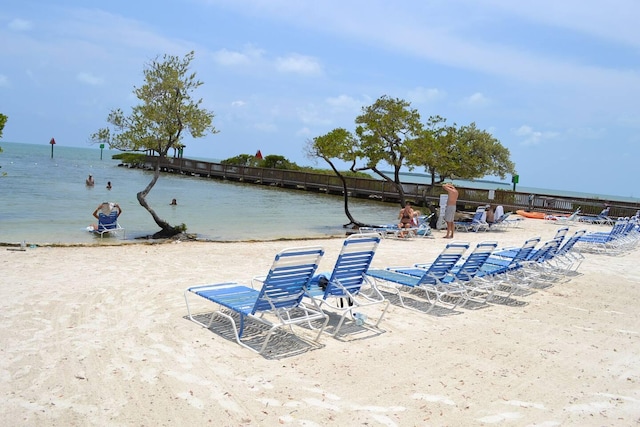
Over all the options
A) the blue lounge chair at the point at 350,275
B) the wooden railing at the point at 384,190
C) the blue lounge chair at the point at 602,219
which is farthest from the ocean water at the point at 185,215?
Answer: the blue lounge chair at the point at 350,275

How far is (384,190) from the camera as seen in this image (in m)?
38.1

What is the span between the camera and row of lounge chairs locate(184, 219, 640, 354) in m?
5.27

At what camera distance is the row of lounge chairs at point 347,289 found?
5273 mm

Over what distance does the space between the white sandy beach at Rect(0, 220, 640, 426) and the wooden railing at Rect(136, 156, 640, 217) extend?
10645 millimetres

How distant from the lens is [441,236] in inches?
677

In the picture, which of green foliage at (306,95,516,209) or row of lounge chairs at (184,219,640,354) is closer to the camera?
row of lounge chairs at (184,219,640,354)

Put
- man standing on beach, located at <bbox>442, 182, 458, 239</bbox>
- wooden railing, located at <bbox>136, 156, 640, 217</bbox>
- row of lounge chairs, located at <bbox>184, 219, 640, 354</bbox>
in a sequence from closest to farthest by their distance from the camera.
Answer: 1. row of lounge chairs, located at <bbox>184, 219, 640, 354</bbox>
2. man standing on beach, located at <bbox>442, 182, 458, 239</bbox>
3. wooden railing, located at <bbox>136, 156, 640, 217</bbox>

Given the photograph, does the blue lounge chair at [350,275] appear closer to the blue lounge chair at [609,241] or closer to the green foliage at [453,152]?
the blue lounge chair at [609,241]

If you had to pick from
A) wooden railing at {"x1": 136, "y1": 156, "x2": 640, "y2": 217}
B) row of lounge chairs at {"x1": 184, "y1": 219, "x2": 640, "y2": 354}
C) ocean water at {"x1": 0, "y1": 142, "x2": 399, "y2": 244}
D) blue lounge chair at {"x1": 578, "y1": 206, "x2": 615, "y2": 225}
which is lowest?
ocean water at {"x1": 0, "y1": 142, "x2": 399, "y2": 244}

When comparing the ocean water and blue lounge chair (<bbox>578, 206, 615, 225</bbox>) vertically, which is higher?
blue lounge chair (<bbox>578, 206, 615, 225</bbox>)

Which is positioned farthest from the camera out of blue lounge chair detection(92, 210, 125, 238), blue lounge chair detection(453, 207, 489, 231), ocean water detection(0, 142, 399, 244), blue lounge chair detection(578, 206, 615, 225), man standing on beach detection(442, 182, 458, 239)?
blue lounge chair detection(578, 206, 615, 225)

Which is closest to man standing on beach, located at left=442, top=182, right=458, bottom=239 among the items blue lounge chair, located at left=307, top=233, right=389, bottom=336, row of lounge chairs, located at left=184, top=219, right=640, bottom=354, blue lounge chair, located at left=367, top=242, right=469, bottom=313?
row of lounge chairs, located at left=184, top=219, right=640, bottom=354

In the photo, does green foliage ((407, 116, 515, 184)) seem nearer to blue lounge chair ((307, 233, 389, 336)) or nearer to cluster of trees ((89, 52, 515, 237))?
cluster of trees ((89, 52, 515, 237))

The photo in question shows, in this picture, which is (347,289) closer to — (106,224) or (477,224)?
(106,224)
